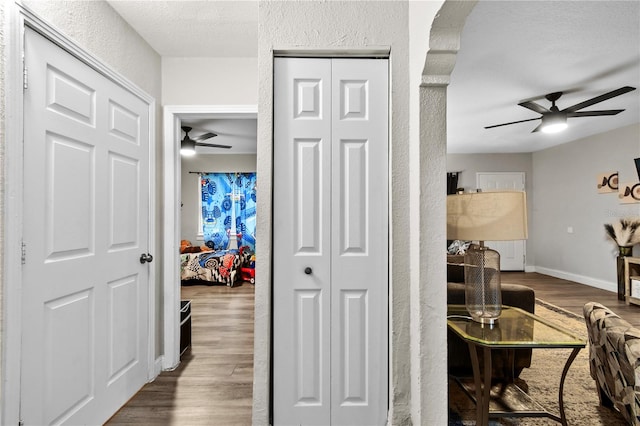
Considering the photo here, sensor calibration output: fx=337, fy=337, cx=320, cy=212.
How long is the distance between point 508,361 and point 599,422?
0.53 meters

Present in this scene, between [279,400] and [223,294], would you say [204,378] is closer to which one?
[279,400]

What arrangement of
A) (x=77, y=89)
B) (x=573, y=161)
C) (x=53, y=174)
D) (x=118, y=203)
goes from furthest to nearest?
(x=573, y=161) → (x=118, y=203) → (x=77, y=89) → (x=53, y=174)

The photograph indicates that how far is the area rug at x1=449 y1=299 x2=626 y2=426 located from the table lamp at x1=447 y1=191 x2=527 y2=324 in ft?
2.22

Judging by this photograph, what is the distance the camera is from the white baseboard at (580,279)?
5.37m

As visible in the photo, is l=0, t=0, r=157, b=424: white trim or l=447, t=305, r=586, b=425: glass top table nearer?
l=0, t=0, r=157, b=424: white trim

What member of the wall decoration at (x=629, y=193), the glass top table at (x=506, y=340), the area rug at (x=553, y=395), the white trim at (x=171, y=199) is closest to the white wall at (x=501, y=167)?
the wall decoration at (x=629, y=193)

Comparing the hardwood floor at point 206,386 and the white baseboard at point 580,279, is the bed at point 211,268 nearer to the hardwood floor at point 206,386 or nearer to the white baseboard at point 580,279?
the hardwood floor at point 206,386

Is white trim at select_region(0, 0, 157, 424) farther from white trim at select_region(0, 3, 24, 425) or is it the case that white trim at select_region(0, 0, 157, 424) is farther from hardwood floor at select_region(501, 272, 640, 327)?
hardwood floor at select_region(501, 272, 640, 327)

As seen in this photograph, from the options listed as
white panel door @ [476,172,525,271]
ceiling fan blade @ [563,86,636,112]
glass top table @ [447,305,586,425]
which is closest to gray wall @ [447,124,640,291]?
white panel door @ [476,172,525,271]

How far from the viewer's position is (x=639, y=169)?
16.1 ft

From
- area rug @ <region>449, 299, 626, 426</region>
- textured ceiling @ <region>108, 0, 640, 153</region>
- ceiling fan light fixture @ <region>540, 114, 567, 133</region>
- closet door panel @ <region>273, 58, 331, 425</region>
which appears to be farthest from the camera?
ceiling fan light fixture @ <region>540, 114, 567, 133</region>

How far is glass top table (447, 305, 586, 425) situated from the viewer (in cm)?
157

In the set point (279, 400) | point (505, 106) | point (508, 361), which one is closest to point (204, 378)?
point (279, 400)

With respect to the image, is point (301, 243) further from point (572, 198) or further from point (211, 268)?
point (572, 198)
